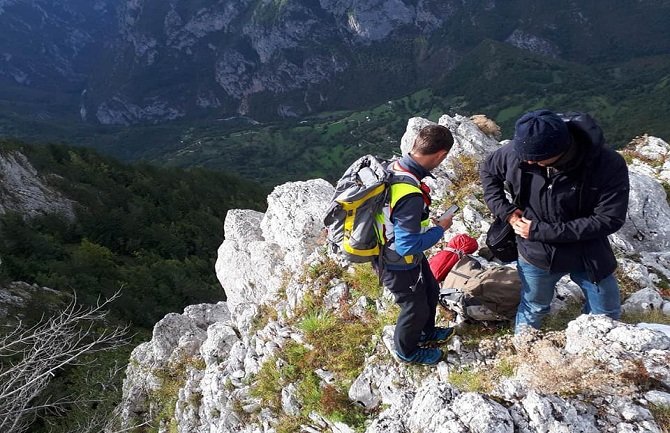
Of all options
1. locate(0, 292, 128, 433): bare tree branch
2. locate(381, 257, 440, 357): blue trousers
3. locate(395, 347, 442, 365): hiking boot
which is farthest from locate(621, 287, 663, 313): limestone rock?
locate(0, 292, 128, 433): bare tree branch

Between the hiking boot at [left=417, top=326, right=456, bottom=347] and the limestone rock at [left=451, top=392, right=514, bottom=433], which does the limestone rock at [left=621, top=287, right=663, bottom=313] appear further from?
the limestone rock at [left=451, top=392, right=514, bottom=433]

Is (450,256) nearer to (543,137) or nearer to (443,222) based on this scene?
(443,222)

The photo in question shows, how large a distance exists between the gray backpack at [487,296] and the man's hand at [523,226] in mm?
1381

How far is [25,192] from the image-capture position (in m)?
42.1

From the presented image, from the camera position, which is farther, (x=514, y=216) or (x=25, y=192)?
(x=25, y=192)

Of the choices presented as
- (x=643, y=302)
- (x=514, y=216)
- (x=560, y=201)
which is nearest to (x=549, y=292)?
(x=514, y=216)

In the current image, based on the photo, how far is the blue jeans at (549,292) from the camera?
15.7 feet

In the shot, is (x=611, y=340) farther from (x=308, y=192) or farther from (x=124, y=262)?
(x=124, y=262)

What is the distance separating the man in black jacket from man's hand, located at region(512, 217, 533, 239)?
1 cm

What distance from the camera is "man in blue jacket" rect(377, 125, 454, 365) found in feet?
14.2

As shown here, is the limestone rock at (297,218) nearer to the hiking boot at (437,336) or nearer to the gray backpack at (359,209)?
the hiking boot at (437,336)

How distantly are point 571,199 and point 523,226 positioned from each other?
52 cm

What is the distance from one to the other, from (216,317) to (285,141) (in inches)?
7456

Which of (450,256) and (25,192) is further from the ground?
(450,256)
